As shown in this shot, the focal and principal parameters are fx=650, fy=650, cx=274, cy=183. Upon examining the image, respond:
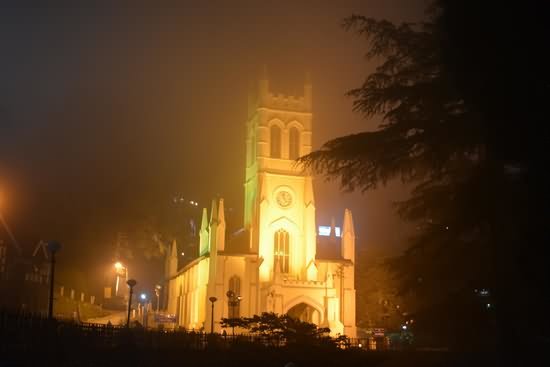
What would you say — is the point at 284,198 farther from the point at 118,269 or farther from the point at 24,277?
the point at 24,277

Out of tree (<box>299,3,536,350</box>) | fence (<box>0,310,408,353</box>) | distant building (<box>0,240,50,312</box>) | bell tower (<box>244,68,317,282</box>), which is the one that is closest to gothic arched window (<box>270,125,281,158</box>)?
bell tower (<box>244,68,317,282</box>)

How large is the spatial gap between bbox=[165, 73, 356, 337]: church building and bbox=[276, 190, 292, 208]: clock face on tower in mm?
91

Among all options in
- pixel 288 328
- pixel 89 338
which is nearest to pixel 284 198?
pixel 288 328

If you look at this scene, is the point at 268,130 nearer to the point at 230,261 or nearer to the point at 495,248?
the point at 230,261

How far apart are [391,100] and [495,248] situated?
172 inches

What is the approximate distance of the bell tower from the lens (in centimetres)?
5681

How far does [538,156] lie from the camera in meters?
13.8

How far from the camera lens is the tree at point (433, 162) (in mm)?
14883

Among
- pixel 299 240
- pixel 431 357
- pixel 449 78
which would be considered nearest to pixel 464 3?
pixel 449 78

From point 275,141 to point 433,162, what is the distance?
46104 mm

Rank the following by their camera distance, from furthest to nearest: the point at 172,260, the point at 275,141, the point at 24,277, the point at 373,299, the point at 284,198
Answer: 1. the point at 172,260
2. the point at 275,141
3. the point at 373,299
4. the point at 284,198
5. the point at 24,277

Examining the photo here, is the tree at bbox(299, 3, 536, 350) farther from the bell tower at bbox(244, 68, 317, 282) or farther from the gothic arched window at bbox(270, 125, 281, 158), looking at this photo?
the gothic arched window at bbox(270, 125, 281, 158)

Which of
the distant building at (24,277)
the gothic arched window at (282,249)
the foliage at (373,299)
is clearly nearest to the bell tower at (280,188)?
the gothic arched window at (282,249)

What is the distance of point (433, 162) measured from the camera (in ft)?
51.0
